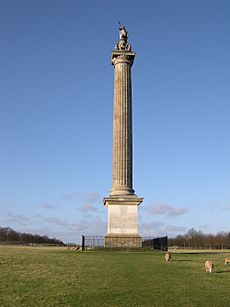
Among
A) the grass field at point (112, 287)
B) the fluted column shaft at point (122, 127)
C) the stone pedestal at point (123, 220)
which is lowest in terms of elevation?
the grass field at point (112, 287)

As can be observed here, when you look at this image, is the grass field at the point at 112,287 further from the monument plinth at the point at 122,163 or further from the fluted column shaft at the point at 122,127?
the fluted column shaft at the point at 122,127

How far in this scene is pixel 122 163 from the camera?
39.8 m

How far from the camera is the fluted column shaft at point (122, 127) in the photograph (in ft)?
129

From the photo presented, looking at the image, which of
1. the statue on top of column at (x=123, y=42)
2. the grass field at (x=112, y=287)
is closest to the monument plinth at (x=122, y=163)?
the statue on top of column at (x=123, y=42)

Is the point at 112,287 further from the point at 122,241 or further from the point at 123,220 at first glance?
the point at 123,220

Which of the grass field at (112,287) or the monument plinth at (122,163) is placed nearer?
the grass field at (112,287)

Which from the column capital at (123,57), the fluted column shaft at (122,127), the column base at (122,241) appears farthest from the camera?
the column capital at (123,57)

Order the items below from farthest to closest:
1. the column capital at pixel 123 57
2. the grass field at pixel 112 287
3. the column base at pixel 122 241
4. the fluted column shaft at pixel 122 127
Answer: the column capital at pixel 123 57
the fluted column shaft at pixel 122 127
the column base at pixel 122 241
the grass field at pixel 112 287

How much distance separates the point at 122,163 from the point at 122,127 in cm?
349

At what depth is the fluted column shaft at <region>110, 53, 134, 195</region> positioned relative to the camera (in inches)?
1554

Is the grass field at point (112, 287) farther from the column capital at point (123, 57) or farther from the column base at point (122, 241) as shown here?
the column capital at point (123, 57)

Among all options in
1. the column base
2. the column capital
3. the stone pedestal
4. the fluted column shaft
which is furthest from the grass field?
Result: the column capital

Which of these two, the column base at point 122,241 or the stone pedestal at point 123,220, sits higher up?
the stone pedestal at point 123,220

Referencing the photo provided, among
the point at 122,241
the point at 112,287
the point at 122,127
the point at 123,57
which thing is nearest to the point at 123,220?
the point at 122,241
